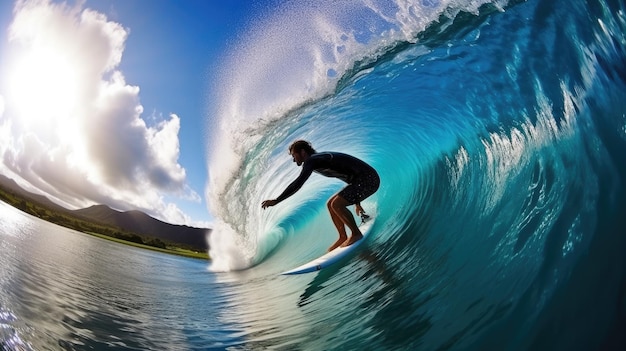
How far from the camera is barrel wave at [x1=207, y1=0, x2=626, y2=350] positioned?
90.5 inches

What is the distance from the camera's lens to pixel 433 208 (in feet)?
17.8

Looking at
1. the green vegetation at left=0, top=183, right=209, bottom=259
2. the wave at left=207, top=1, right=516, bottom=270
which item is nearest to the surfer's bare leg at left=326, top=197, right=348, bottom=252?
the wave at left=207, top=1, right=516, bottom=270

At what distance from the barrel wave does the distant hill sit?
0.51 m

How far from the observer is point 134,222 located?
3248mm

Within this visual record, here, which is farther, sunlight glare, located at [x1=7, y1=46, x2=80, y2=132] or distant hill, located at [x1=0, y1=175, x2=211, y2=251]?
distant hill, located at [x1=0, y1=175, x2=211, y2=251]

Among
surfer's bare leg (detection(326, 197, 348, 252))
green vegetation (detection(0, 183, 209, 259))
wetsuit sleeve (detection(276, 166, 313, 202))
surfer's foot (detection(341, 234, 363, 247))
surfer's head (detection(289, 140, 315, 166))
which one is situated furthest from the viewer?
surfer's bare leg (detection(326, 197, 348, 252))

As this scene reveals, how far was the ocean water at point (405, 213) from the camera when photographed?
2375 mm

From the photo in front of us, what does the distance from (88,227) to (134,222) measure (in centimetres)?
39

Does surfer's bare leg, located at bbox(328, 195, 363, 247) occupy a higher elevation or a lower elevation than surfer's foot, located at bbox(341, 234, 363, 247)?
higher

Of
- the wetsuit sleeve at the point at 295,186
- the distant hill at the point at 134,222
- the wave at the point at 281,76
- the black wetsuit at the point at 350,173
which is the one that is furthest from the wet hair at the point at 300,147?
the distant hill at the point at 134,222

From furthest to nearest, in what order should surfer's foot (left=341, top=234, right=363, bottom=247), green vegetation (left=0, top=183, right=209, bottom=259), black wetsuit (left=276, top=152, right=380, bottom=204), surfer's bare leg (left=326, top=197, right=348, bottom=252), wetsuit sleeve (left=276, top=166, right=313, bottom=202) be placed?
surfer's bare leg (left=326, top=197, right=348, bottom=252) < surfer's foot (left=341, top=234, right=363, bottom=247) < black wetsuit (left=276, top=152, right=380, bottom=204) < wetsuit sleeve (left=276, top=166, right=313, bottom=202) < green vegetation (left=0, top=183, right=209, bottom=259)

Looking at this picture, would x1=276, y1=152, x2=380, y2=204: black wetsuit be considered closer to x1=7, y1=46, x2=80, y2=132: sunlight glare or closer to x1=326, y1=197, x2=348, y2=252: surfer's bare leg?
x1=326, y1=197, x2=348, y2=252: surfer's bare leg

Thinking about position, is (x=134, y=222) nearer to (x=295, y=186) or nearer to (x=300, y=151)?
(x=295, y=186)

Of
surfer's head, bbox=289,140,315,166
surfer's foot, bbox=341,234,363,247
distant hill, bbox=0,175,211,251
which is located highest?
surfer's head, bbox=289,140,315,166
